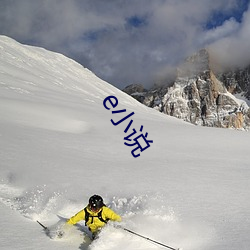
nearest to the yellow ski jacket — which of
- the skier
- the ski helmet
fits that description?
the skier

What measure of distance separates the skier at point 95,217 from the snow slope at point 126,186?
24 cm

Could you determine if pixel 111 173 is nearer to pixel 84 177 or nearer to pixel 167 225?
pixel 84 177

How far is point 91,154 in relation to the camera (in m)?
11.2

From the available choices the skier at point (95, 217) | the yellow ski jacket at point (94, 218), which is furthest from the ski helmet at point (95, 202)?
the yellow ski jacket at point (94, 218)

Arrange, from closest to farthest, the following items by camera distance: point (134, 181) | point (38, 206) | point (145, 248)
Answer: point (145, 248) → point (38, 206) → point (134, 181)

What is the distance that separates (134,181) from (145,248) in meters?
3.30

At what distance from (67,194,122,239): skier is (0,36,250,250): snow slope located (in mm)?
242

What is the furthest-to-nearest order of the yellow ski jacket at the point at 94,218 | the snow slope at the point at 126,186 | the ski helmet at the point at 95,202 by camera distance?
the yellow ski jacket at the point at 94,218 → the ski helmet at the point at 95,202 → the snow slope at the point at 126,186

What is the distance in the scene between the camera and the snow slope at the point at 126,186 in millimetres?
5562

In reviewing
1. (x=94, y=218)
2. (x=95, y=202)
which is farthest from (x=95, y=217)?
(x=95, y=202)

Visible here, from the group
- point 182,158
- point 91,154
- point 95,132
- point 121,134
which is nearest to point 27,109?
point 95,132

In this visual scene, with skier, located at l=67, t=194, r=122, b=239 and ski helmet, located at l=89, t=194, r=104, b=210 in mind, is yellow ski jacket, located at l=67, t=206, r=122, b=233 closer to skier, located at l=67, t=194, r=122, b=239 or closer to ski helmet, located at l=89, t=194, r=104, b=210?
skier, located at l=67, t=194, r=122, b=239

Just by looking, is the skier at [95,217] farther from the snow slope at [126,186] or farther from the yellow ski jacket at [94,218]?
the snow slope at [126,186]

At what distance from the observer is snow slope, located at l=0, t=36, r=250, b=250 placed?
5.56 m
